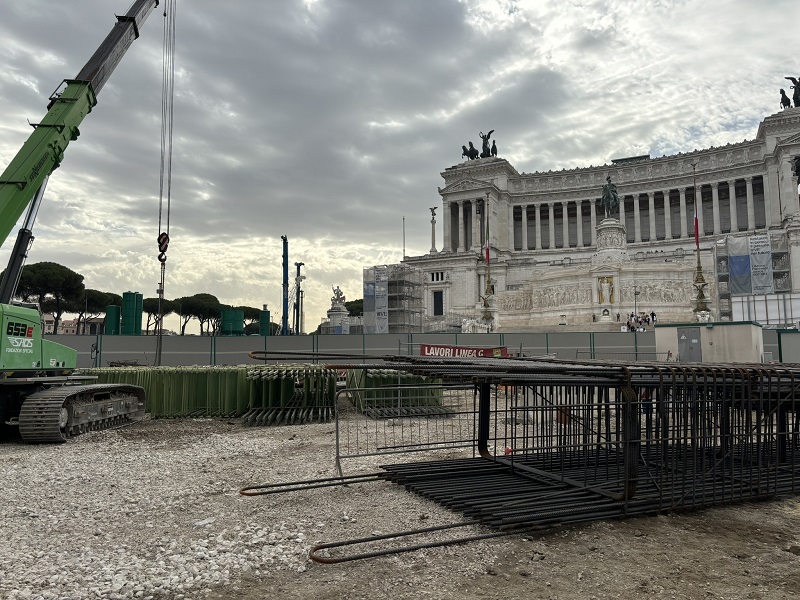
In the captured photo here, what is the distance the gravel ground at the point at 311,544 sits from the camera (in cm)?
479

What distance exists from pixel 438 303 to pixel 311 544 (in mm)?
69941

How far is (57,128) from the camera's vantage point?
1326cm

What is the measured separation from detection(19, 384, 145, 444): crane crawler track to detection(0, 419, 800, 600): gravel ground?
9.91 ft


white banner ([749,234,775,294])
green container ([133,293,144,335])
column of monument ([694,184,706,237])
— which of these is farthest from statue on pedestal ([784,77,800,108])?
green container ([133,293,144,335])

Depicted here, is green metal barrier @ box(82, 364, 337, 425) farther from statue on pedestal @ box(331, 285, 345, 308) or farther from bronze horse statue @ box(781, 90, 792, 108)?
bronze horse statue @ box(781, 90, 792, 108)

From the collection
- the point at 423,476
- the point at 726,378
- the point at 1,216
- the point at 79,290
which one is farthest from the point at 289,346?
the point at 79,290

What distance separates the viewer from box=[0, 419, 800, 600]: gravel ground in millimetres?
4785

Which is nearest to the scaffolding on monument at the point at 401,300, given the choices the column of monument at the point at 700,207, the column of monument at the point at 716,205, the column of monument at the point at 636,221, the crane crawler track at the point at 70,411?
the column of monument at the point at 636,221

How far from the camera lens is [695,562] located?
5344 mm

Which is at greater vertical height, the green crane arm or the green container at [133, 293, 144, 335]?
the green crane arm

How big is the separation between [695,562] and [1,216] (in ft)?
43.2

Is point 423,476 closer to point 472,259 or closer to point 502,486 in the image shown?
point 502,486

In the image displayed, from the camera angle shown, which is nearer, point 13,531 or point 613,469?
point 13,531

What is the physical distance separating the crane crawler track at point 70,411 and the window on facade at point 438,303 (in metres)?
60.7
